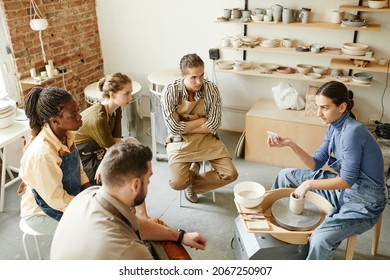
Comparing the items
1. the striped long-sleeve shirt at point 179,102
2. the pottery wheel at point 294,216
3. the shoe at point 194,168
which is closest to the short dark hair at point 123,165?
the pottery wheel at point 294,216

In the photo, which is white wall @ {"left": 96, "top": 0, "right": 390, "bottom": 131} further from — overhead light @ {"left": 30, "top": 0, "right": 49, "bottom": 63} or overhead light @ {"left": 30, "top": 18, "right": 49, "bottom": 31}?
overhead light @ {"left": 30, "top": 18, "right": 49, "bottom": 31}

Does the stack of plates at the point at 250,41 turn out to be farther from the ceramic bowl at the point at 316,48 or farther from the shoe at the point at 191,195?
the shoe at the point at 191,195

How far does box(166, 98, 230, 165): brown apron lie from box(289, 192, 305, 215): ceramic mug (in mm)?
878

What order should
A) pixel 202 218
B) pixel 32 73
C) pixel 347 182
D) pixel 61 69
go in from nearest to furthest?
pixel 347 182 < pixel 202 218 < pixel 32 73 < pixel 61 69

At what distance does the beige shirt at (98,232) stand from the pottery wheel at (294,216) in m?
0.89

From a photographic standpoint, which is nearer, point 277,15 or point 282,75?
point 277,15

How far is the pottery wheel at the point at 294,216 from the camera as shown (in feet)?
6.43

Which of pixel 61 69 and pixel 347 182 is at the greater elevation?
pixel 61 69

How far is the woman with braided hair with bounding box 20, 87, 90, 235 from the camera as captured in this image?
6.24 ft

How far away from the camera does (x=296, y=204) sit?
2.01m

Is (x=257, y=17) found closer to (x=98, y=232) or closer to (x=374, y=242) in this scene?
(x=374, y=242)

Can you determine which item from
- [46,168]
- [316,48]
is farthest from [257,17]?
[46,168]

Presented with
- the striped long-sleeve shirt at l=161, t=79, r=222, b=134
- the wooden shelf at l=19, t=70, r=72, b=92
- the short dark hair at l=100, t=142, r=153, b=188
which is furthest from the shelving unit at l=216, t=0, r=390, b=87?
the short dark hair at l=100, t=142, r=153, b=188

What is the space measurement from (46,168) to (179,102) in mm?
1227
